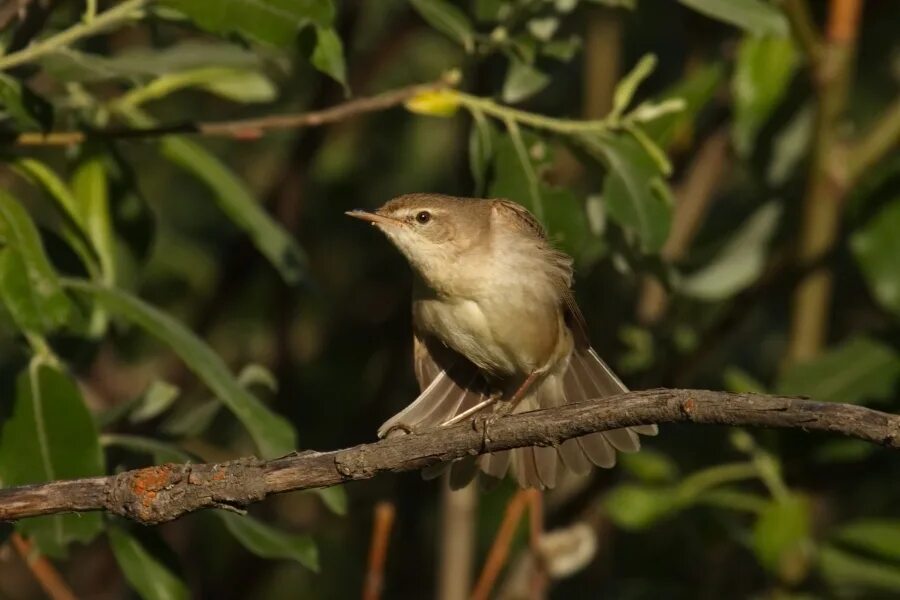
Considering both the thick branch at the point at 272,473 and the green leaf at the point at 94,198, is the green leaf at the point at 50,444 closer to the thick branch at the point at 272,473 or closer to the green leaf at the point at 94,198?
the green leaf at the point at 94,198

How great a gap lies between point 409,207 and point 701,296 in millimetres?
1111

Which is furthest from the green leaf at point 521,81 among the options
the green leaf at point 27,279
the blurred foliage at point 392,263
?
the green leaf at point 27,279

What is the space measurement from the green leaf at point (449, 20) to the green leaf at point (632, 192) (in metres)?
0.40

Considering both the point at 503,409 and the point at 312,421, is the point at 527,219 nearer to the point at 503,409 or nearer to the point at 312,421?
the point at 503,409

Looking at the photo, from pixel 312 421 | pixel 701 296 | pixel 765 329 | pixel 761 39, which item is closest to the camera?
pixel 761 39

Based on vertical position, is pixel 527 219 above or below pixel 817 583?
above

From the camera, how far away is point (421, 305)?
4.35 m

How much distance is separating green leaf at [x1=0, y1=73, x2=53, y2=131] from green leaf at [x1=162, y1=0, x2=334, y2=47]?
382 mm

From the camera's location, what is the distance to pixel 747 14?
12.9ft

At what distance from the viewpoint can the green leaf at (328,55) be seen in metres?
3.49

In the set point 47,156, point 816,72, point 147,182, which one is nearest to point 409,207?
point 816,72

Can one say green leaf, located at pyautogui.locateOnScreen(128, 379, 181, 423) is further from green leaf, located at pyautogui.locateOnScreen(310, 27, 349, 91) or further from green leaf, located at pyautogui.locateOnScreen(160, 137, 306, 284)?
green leaf, located at pyautogui.locateOnScreen(310, 27, 349, 91)

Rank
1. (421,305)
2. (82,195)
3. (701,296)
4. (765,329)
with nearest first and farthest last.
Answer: (82,195)
(421,305)
(701,296)
(765,329)

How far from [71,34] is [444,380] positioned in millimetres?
1625
